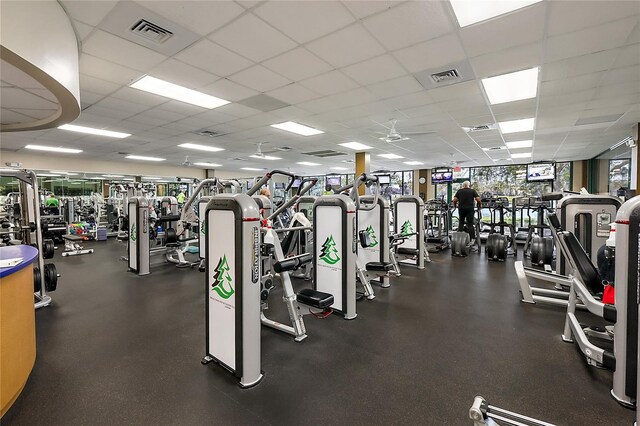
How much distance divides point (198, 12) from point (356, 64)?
1.88m

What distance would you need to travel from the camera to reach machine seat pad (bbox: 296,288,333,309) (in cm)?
279

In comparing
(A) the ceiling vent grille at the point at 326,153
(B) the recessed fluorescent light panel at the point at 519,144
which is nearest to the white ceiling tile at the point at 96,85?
(A) the ceiling vent grille at the point at 326,153

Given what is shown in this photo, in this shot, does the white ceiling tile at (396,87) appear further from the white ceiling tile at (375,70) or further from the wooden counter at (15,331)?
the wooden counter at (15,331)

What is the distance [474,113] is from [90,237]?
492 inches

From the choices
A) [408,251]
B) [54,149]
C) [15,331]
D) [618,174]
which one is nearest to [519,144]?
[618,174]

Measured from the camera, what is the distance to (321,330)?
3.17 meters

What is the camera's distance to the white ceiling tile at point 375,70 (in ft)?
12.0

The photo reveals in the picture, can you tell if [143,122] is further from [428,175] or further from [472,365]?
[428,175]

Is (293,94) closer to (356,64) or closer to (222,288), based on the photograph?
(356,64)

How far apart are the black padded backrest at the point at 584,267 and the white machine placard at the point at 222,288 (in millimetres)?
2994

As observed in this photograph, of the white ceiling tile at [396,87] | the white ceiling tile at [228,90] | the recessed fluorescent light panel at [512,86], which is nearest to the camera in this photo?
the recessed fluorescent light panel at [512,86]

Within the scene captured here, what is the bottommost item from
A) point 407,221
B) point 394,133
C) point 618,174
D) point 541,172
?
point 407,221

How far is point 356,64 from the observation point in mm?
3727

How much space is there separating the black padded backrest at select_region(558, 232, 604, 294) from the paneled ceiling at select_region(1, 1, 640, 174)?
208 centimetres
